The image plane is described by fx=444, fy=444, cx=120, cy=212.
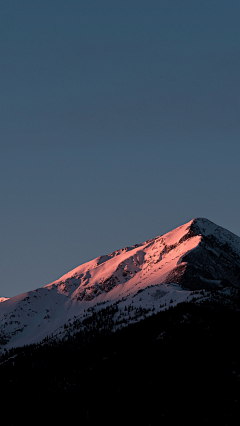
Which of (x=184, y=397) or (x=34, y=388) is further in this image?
(x=34, y=388)

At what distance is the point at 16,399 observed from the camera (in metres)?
182

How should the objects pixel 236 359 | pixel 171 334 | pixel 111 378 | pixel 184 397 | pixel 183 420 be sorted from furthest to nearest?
pixel 171 334, pixel 111 378, pixel 236 359, pixel 184 397, pixel 183 420

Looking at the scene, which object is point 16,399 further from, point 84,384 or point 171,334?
point 171,334

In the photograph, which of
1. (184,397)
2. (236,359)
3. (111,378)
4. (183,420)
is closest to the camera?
(183,420)

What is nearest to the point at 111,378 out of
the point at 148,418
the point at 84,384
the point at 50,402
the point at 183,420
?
the point at 84,384

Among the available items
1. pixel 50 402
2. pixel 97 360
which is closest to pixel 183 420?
pixel 50 402

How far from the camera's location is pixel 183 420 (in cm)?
12800

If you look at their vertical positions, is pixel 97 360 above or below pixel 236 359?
above

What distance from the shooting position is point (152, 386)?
6038 inches

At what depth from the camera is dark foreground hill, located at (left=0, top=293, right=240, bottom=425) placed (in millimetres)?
134625

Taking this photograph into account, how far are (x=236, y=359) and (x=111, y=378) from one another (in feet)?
157

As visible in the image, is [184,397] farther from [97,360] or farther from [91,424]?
[97,360]

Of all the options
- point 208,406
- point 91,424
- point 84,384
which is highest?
point 84,384

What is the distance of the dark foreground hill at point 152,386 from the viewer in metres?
135
